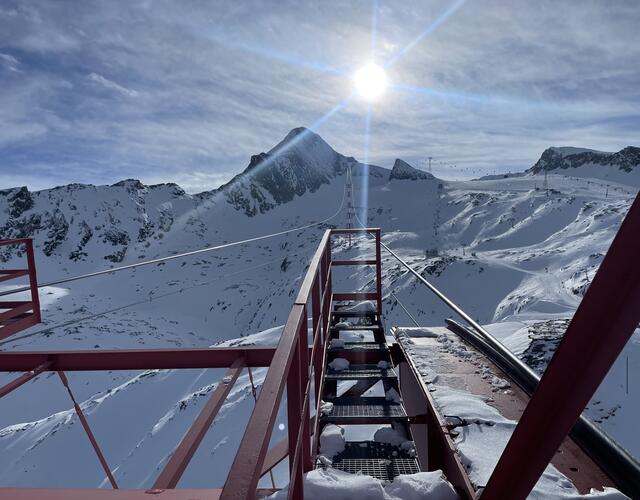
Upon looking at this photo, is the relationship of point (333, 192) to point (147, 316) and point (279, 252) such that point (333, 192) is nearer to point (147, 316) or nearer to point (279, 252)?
point (279, 252)

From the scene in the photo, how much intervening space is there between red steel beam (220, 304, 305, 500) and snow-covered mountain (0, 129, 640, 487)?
3.66 m

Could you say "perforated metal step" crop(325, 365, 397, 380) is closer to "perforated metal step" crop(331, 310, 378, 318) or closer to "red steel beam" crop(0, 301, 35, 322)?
"perforated metal step" crop(331, 310, 378, 318)

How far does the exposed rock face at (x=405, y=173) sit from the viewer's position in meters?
117

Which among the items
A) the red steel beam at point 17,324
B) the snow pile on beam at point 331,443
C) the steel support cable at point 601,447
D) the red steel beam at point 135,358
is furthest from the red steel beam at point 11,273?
the steel support cable at point 601,447

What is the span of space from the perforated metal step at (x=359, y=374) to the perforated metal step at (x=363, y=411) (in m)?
0.31

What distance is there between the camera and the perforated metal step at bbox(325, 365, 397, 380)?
5102mm

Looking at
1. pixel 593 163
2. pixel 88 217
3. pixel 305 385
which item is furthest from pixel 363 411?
pixel 88 217

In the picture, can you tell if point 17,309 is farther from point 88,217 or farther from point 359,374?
Result: point 88,217

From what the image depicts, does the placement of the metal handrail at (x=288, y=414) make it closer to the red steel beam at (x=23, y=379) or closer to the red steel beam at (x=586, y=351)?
the red steel beam at (x=586, y=351)

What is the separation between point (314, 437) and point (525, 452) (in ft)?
8.16

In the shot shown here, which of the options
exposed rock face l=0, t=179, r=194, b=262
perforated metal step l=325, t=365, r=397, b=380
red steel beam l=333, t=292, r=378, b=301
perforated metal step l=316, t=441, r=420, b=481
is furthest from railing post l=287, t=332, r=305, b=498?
exposed rock face l=0, t=179, r=194, b=262

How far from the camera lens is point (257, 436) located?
1.15 m

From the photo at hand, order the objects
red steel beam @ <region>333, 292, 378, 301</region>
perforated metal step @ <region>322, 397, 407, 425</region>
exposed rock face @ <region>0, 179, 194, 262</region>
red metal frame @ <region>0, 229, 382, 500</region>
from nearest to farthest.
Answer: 1. red metal frame @ <region>0, 229, 382, 500</region>
2. perforated metal step @ <region>322, 397, 407, 425</region>
3. red steel beam @ <region>333, 292, 378, 301</region>
4. exposed rock face @ <region>0, 179, 194, 262</region>

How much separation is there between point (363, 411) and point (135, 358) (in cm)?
230
